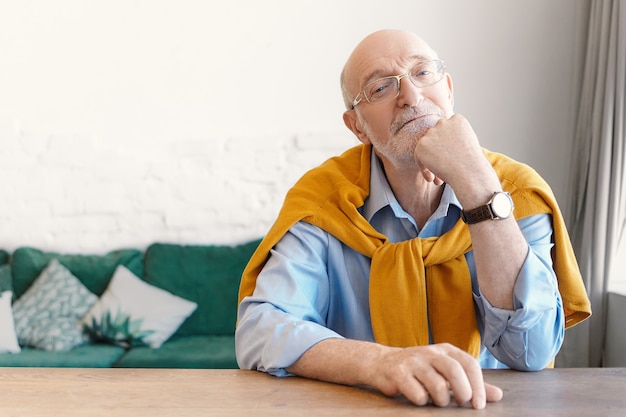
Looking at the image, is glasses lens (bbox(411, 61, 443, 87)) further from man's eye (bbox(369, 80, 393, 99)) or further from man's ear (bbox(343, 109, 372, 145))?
man's ear (bbox(343, 109, 372, 145))

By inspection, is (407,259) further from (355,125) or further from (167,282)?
(167,282)

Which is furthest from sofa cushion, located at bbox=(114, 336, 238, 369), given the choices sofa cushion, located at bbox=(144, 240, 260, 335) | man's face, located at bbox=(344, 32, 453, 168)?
man's face, located at bbox=(344, 32, 453, 168)

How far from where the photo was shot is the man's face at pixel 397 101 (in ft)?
5.04

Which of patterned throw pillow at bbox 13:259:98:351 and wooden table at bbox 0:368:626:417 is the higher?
wooden table at bbox 0:368:626:417

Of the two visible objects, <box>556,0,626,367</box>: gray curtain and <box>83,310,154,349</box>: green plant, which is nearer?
<box>556,0,626,367</box>: gray curtain

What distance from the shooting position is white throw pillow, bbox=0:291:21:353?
3.15 metres

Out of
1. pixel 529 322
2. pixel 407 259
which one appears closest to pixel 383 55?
pixel 407 259

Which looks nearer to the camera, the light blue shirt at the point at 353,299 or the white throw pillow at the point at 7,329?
the light blue shirt at the point at 353,299

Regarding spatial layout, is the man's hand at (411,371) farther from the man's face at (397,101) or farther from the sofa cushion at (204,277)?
the sofa cushion at (204,277)

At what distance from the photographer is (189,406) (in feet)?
3.10

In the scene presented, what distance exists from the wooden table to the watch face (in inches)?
11.7

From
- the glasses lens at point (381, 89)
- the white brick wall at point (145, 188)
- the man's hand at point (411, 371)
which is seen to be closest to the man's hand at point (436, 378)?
the man's hand at point (411, 371)

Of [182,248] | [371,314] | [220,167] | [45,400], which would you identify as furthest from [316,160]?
[45,400]

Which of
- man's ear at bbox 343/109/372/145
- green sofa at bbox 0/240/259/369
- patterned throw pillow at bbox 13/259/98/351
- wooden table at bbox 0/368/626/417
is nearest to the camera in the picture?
wooden table at bbox 0/368/626/417
